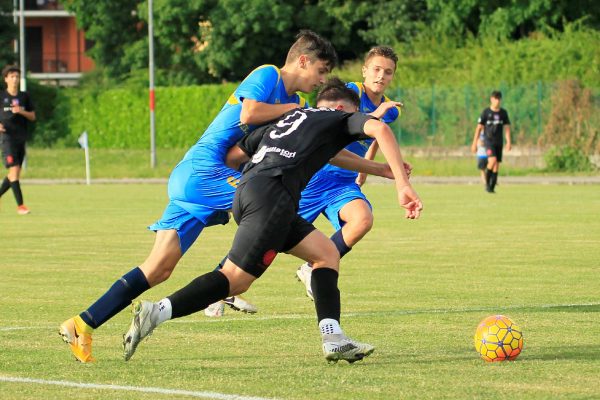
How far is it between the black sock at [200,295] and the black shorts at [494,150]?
22420 mm

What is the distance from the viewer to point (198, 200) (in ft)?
28.1

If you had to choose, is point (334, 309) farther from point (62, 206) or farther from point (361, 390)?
point (62, 206)

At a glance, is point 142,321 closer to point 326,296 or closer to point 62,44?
point 326,296

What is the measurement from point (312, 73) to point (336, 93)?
17.8 inches

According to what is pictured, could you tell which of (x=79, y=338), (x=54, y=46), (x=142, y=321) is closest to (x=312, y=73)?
(x=142, y=321)

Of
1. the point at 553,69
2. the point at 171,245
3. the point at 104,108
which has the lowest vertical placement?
the point at 104,108

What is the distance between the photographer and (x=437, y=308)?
10719 millimetres

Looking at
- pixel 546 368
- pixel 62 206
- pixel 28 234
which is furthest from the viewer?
pixel 62 206

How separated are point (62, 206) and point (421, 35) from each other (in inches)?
1087

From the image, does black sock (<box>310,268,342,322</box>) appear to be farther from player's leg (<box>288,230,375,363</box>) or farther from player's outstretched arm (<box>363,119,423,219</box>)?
player's outstretched arm (<box>363,119,423,219</box>)

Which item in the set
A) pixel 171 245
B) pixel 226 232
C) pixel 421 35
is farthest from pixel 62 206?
pixel 421 35

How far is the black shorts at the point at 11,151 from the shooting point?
23.2 meters

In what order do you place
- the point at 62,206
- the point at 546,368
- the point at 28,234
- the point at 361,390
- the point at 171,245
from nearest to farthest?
the point at 361,390 < the point at 546,368 < the point at 171,245 < the point at 28,234 < the point at 62,206

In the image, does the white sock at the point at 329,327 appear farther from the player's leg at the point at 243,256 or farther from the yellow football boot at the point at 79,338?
the yellow football boot at the point at 79,338
